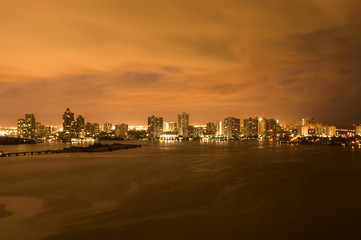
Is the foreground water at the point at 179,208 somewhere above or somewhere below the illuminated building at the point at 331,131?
below

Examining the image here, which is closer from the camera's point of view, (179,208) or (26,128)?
(179,208)

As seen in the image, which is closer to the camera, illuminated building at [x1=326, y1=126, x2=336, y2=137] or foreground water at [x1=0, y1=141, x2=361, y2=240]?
foreground water at [x1=0, y1=141, x2=361, y2=240]

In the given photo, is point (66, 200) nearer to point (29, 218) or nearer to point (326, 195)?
point (29, 218)

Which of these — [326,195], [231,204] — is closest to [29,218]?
[231,204]

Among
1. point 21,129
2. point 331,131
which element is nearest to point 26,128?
point 21,129

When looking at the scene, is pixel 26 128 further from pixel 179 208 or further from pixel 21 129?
pixel 179 208

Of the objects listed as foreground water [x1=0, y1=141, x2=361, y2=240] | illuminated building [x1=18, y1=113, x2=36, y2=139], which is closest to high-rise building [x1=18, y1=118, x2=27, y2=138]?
illuminated building [x1=18, y1=113, x2=36, y2=139]

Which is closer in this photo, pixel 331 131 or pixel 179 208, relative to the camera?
pixel 179 208

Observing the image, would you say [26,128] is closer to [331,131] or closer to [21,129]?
[21,129]

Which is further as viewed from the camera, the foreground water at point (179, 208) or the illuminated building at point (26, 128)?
the illuminated building at point (26, 128)

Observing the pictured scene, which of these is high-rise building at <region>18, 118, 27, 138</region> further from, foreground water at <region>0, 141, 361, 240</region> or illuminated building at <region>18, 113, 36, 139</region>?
foreground water at <region>0, 141, 361, 240</region>

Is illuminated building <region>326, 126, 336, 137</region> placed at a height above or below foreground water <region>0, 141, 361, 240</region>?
above

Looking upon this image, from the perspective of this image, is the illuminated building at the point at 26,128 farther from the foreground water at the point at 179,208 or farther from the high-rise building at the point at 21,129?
the foreground water at the point at 179,208

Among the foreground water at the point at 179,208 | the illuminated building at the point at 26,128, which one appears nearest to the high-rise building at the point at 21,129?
the illuminated building at the point at 26,128
